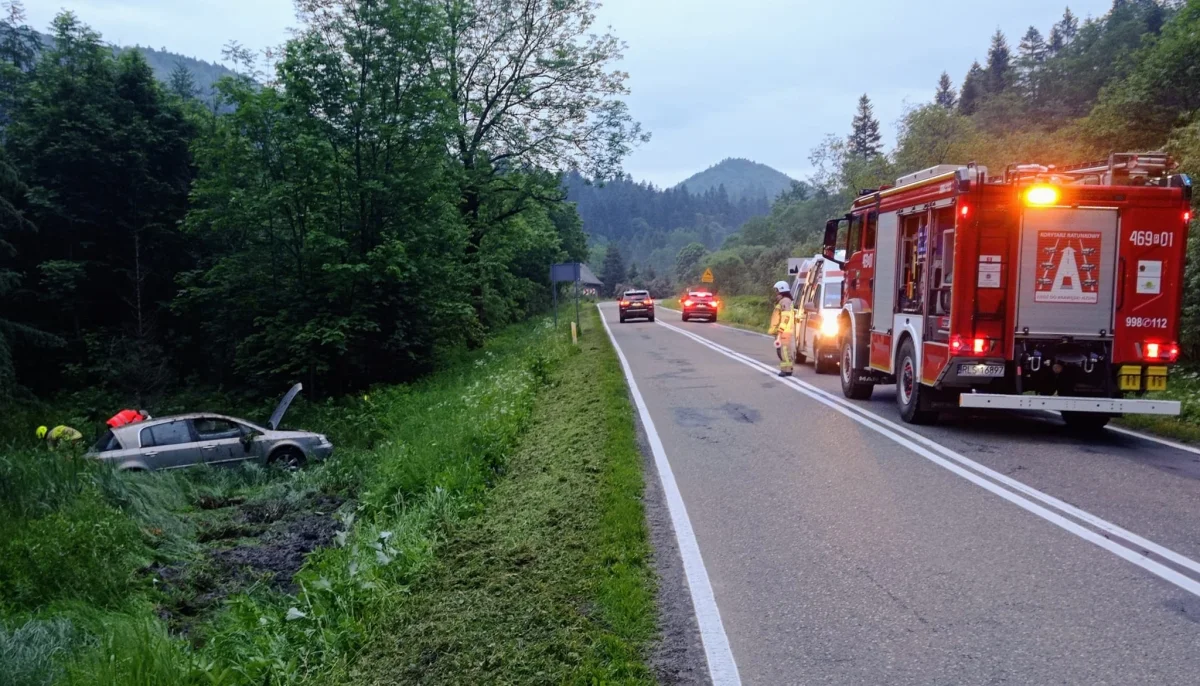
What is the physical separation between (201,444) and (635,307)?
2887 centimetres

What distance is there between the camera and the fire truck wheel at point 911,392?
11.0 metres

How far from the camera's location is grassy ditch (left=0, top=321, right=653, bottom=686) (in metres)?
5.57

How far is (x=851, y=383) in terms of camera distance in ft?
44.8

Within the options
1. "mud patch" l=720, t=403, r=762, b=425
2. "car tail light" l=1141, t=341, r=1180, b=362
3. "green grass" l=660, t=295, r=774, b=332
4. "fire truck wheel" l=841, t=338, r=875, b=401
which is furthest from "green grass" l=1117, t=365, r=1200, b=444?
"green grass" l=660, t=295, r=774, b=332

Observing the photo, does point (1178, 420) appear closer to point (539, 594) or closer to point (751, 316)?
point (539, 594)

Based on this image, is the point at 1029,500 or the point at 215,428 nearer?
the point at 1029,500

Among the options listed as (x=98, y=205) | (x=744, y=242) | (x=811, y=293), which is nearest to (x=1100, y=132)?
(x=811, y=293)

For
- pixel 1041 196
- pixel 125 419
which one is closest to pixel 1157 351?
pixel 1041 196

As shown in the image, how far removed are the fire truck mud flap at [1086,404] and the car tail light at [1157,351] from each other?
0.52 metres

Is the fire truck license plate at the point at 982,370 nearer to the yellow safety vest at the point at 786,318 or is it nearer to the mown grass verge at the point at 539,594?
the mown grass verge at the point at 539,594

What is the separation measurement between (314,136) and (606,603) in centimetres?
2127

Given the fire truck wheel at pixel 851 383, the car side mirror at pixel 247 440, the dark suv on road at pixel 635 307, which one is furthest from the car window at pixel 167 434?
the dark suv on road at pixel 635 307

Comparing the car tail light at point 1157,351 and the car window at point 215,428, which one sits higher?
the car tail light at point 1157,351

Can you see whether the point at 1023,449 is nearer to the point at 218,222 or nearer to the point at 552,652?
the point at 552,652
